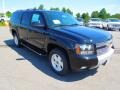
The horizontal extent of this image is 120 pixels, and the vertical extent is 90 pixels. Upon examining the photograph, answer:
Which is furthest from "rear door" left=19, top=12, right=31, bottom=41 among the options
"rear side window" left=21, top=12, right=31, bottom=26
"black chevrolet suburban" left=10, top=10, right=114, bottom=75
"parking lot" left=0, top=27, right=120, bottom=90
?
"parking lot" left=0, top=27, right=120, bottom=90

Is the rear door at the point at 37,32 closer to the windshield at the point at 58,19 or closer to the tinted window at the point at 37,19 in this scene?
the tinted window at the point at 37,19

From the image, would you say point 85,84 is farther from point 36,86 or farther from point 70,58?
point 36,86

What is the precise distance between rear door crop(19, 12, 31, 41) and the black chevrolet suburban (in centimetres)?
15

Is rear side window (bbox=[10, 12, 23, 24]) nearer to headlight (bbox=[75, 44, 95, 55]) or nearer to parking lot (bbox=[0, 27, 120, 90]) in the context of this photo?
parking lot (bbox=[0, 27, 120, 90])

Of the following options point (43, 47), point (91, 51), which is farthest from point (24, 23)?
point (91, 51)

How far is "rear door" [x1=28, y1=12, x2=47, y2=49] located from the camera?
5792 mm

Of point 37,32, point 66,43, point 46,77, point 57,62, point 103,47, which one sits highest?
point 37,32

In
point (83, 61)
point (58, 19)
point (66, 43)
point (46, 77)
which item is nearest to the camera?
point (83, 61)

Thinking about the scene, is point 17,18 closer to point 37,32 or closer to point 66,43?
point 37,32

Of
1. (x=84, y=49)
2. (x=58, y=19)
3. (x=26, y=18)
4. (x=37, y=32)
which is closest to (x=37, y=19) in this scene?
(x=37, y=32)

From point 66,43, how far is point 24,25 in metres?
3.17

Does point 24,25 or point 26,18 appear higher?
point 26,18

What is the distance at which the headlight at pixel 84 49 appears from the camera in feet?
14.8

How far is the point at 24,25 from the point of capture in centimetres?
736
